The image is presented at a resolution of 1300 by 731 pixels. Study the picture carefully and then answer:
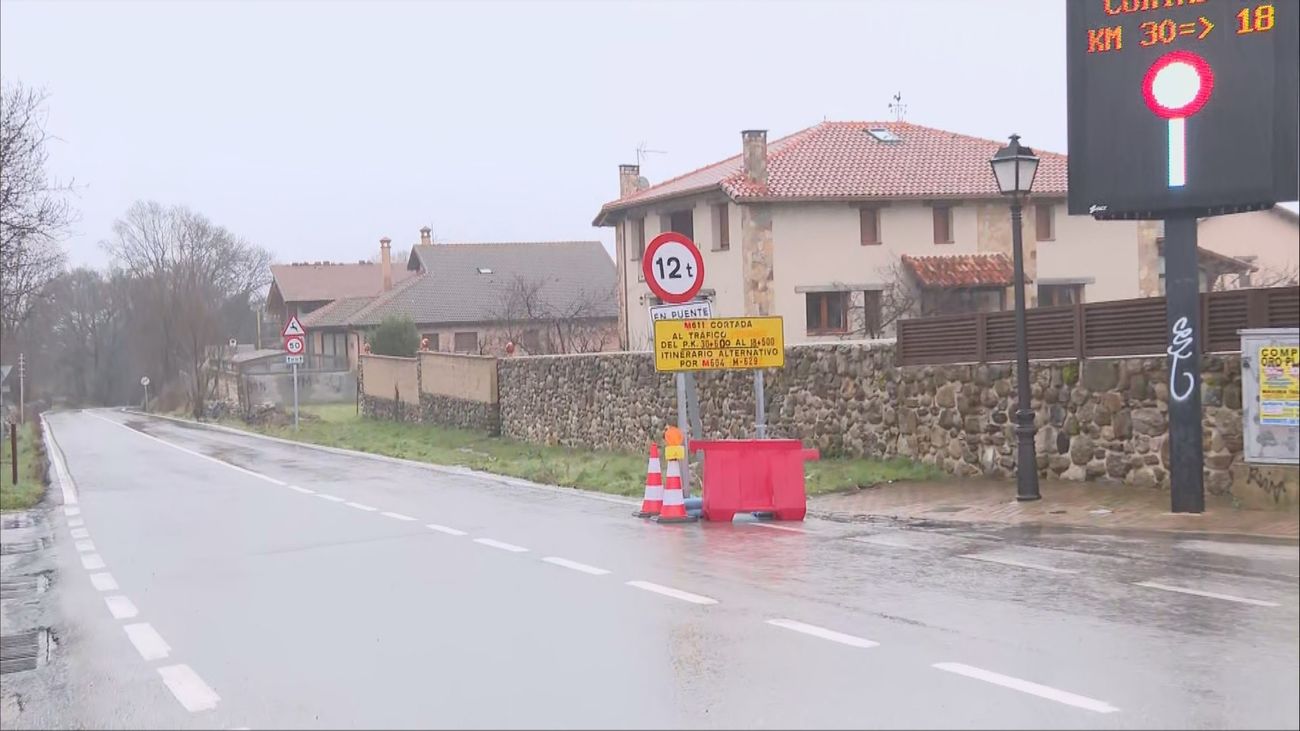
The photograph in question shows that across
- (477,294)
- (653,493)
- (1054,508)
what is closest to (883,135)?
(477,294)

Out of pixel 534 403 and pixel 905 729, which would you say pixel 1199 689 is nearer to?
pixel 905 729

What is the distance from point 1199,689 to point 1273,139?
7.12 metres

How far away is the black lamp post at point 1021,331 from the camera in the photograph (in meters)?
14.0

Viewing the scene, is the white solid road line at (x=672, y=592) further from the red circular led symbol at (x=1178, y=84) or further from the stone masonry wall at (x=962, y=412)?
the red circular led symbol at (x=1178, y=84)

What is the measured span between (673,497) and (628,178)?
39673 millimetres

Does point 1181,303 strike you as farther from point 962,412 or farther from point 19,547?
point 19,547

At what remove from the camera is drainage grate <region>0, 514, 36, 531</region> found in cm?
1659

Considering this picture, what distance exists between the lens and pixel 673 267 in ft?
47.1

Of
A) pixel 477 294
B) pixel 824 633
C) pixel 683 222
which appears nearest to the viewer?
pixel 824 633

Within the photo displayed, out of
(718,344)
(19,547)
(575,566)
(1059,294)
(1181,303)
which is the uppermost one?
(1059,294)

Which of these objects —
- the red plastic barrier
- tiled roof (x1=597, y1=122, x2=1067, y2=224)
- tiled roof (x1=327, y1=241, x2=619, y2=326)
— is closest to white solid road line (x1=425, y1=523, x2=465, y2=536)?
the red plastic barrier

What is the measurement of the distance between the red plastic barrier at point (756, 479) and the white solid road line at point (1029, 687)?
6.87 m

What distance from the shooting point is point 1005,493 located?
14.8 meters

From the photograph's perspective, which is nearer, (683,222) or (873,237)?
(873,237)
